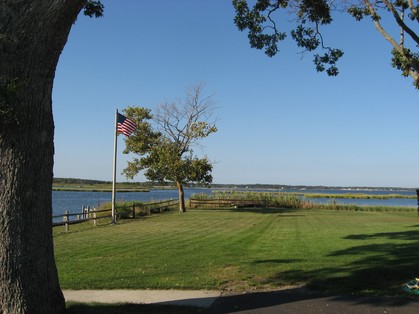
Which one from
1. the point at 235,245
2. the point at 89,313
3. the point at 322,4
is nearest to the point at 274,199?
the point at 235,245

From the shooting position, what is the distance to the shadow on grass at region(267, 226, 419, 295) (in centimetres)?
802

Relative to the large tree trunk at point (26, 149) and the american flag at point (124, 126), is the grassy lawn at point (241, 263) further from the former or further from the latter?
the american flag at point (124, 126)

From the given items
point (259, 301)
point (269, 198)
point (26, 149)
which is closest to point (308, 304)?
point (259, 301)

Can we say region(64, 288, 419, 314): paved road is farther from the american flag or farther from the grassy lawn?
the american flag

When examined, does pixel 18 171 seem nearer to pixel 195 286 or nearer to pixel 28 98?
pixel 28 98

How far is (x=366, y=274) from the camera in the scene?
9.20 metres

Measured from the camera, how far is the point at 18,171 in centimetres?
536

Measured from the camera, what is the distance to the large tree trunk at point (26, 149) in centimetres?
523

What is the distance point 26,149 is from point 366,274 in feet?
23.3

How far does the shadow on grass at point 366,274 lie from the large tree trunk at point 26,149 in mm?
4895

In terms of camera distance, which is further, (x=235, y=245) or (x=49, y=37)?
(x=235, y=245)

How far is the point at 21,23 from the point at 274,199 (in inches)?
1814

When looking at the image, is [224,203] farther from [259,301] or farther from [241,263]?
[259,301]

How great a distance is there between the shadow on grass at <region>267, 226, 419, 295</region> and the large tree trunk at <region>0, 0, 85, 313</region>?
16.1ft
